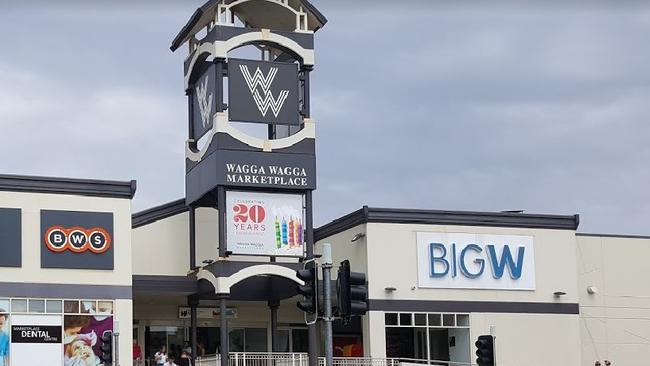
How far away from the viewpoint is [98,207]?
39781 mm

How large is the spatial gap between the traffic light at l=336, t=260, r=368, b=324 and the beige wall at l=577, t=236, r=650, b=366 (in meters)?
28.8

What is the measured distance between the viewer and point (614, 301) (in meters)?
47.9

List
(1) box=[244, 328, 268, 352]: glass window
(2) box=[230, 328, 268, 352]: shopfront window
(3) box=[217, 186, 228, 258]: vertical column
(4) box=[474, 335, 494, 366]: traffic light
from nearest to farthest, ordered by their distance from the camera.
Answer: (4) box=[474, 335, 494, 366]: traffic light → (3) box=[217, 186, 228, 258]: vertical column → (2) box=[230, 328, 268, 352]: shopfront window → (1) box=[244, 328, 268, 352]: glass window

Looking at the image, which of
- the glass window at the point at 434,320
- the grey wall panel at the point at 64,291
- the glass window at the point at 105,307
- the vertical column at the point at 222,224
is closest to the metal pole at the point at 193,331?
the vertical column at the point at 222,224

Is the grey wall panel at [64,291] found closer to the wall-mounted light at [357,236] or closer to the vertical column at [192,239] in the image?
the vertical column at [192,239]

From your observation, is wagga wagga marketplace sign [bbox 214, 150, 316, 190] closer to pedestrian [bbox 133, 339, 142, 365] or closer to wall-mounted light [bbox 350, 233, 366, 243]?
wall-mounted light [bbox 350, 233, 366, 243]

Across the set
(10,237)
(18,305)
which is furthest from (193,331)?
(10,237)

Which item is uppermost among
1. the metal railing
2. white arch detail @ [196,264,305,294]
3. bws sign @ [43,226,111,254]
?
bws sign @ [43,226,111,254]

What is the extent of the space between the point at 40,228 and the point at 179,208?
6516 millimetres

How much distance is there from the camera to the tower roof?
142ft

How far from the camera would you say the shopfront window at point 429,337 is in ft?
144

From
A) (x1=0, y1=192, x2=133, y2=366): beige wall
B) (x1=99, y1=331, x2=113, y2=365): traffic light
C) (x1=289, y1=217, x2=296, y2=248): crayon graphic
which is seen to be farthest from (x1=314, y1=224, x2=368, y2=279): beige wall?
(x1=99, y1=331, x2=113, y2=365): traffic light

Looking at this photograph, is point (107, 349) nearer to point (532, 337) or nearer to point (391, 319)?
point (391, 319)

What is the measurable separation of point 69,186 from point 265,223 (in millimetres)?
6764
